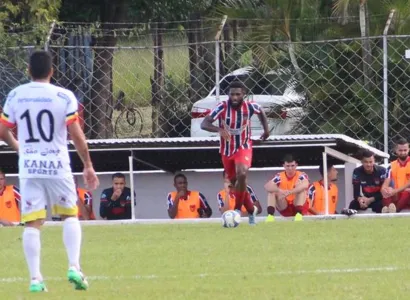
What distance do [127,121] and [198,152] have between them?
3.34m

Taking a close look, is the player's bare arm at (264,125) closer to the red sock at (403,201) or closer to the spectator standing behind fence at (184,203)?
the red sock at (403,201)

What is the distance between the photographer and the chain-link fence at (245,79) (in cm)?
2016

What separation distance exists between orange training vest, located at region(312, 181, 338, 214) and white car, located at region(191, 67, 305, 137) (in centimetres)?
202

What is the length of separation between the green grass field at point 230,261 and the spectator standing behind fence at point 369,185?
2285mm

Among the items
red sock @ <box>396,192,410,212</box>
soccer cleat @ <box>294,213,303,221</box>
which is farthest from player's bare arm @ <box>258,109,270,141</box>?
red sock @ <box>396,192,410,212</box>

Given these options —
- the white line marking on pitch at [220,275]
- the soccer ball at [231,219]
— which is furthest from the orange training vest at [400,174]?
the white line marking on pitch at [220,275]

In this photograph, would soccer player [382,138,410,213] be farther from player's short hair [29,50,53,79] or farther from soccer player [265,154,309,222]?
player's short hair [29,50,53,79]

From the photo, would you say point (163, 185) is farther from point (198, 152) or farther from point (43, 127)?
point (43, 127)

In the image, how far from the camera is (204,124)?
15883 millimetres

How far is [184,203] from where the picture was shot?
1939 cm

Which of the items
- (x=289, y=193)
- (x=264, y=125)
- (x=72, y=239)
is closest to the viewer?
(x=72, y=239)

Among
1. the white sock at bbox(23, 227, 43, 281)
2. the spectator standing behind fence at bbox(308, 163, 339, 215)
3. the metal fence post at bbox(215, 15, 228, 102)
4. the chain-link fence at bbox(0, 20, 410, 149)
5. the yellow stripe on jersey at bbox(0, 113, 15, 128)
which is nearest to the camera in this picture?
the white sock at bbox(23, 227, 43, 281)

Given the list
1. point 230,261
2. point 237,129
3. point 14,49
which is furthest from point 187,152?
point 230,261

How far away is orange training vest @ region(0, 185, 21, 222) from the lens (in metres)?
18.8
